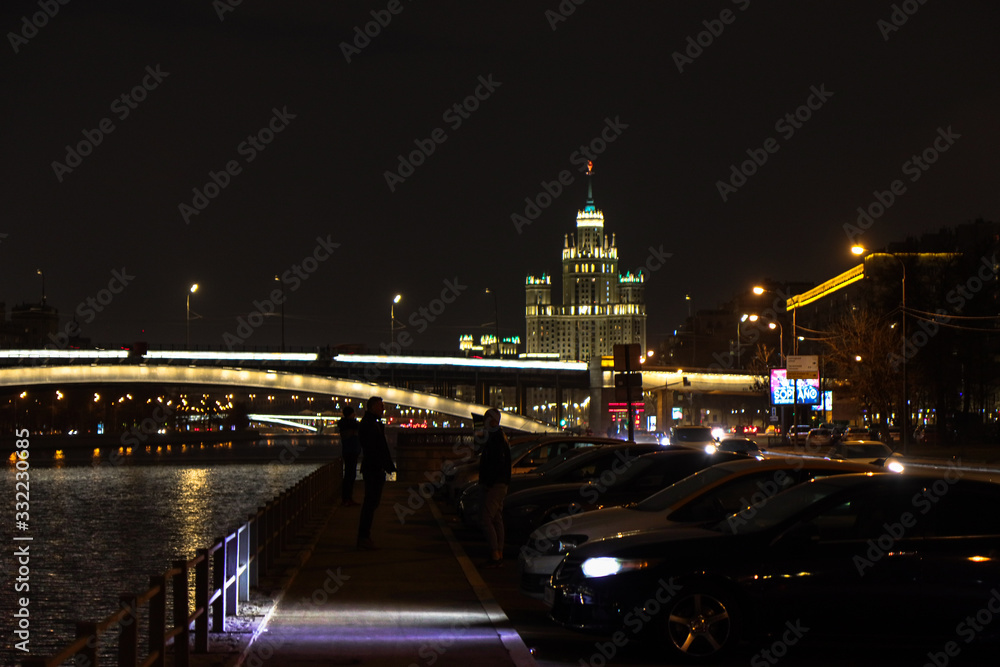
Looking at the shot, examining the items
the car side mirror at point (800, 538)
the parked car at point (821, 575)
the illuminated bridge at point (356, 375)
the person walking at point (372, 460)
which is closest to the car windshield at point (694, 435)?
the person walking at point (372, 460)

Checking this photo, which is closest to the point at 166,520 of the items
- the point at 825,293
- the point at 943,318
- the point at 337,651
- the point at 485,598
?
the point at 485,598

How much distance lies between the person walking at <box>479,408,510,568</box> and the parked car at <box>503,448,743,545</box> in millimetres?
853

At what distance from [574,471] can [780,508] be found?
886 centimetres

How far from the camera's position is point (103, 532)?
2897 centimetres

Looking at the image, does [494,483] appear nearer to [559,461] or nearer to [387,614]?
[387,614]

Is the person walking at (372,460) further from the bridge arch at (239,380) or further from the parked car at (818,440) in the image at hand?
the bridge arch at (239,380)

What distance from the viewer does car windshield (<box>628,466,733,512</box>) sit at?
44.6 ft

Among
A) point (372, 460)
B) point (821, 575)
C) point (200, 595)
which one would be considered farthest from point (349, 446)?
point (821, 575)

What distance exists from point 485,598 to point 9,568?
12.0 meters

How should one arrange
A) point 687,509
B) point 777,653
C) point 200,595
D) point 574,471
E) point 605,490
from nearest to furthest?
point 200,595
point 777,653
point 687,509
point 605,490
point 574,471

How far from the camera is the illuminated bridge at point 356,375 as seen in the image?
3851 inches

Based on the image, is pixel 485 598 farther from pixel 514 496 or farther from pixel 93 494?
pixel 93 494

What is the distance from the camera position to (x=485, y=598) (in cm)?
1365

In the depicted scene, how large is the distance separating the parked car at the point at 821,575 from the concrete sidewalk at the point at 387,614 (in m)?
1.09
